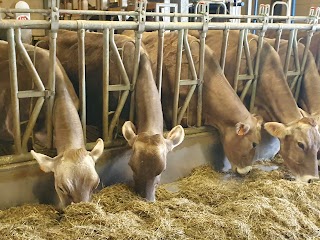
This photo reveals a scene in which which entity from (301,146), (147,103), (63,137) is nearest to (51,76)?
(63,137)

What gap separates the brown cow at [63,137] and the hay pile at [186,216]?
15 cm

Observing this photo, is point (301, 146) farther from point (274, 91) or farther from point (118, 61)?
point (118, 61)

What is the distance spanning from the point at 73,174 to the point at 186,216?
810 millimetres

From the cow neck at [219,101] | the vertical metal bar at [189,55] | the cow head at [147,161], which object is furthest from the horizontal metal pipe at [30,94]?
the cow neck at [219,101]

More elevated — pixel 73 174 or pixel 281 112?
pixel 281 112

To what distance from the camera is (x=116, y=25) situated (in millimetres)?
3512

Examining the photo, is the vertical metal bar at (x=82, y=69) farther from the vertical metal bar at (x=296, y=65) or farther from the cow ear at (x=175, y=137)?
the vertical metal bar at (x=296, y=65)

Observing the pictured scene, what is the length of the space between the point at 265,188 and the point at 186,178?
2.68 feet

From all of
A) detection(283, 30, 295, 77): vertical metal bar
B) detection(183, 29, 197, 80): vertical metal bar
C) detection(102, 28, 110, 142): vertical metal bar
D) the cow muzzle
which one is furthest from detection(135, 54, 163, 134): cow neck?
detection(283, 30, 295, 77): vertical metal bar

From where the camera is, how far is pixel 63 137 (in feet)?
10.2

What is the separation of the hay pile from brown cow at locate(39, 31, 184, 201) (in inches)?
8.7

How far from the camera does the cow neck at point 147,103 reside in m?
3.45

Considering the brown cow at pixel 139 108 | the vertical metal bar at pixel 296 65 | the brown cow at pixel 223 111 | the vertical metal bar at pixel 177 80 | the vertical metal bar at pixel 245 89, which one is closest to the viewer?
the brown cow at pixel 139 108

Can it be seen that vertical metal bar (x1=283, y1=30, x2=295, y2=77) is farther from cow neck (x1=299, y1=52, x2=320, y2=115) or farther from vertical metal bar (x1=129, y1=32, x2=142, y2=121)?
vertical metal bar (x1=129, y1=32, x2=142, y2=121)
